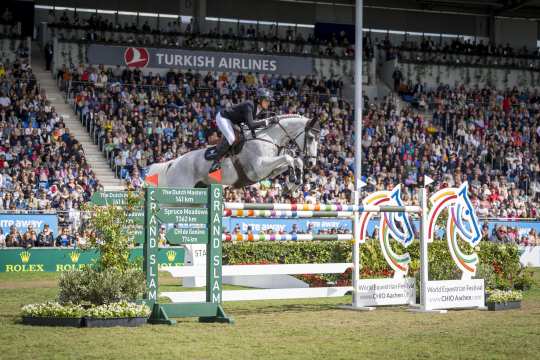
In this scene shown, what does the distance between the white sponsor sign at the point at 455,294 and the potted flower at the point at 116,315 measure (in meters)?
4.44

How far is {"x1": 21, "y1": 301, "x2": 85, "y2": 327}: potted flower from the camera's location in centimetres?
974

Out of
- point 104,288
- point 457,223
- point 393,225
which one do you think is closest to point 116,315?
point 104,288

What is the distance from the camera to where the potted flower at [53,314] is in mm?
9742

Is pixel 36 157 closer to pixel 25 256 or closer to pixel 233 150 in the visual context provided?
pixel 25 256

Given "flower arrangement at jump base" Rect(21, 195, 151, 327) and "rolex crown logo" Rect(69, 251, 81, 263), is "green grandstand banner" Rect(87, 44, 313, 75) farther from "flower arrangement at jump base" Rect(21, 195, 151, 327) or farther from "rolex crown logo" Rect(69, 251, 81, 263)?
"flower arrangement at jump base" Rect(21, 195, 151, 327)

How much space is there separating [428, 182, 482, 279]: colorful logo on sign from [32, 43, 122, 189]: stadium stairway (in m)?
13.3

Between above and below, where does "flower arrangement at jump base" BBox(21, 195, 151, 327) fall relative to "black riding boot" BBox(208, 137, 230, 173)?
below

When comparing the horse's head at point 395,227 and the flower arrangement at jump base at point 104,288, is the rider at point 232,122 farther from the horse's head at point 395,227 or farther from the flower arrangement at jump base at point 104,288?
the flower arrangement at jump base at point 104,288

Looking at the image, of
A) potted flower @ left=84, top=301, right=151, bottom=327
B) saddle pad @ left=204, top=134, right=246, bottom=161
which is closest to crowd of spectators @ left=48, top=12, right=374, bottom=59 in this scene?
saddle pad @ left=204, top=134, right=246, bottom=161

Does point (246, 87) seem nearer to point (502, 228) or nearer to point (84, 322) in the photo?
point (502, 228)

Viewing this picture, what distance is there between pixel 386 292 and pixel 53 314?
5.02m

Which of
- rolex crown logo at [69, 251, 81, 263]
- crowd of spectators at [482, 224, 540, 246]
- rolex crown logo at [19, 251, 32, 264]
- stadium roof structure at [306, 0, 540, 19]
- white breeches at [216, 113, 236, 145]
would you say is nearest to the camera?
white breeches at [216, 113, 236, 145]

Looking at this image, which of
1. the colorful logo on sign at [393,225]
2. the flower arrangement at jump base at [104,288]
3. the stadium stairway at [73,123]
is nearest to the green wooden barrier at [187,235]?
the flower arrangement at jump base at [104,288]

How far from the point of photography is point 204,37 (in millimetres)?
34094
